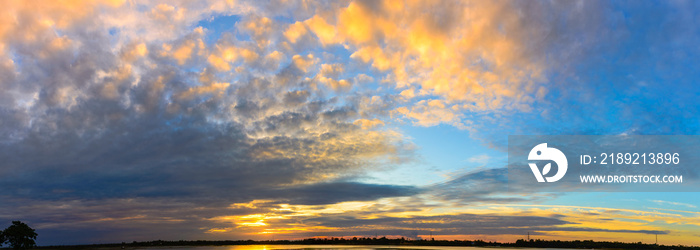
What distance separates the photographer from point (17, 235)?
9850 centimetres

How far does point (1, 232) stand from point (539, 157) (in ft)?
439

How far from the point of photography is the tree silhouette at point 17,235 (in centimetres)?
9825

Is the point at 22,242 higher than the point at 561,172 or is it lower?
lower

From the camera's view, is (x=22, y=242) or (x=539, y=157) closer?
(x=539, y=157)

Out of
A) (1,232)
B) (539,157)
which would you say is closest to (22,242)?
(1,232)

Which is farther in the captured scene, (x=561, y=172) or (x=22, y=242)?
(x=22, y=242)

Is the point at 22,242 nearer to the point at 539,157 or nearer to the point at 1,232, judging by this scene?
the point at 1,232

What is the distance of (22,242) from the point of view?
99.5 meters

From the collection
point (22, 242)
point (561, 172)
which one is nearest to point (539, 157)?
point (561, 172)

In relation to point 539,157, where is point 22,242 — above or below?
below

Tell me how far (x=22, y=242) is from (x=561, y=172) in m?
134

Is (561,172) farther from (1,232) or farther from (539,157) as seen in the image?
(1,232)

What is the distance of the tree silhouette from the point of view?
9825 centimetres

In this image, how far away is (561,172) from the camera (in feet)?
298
